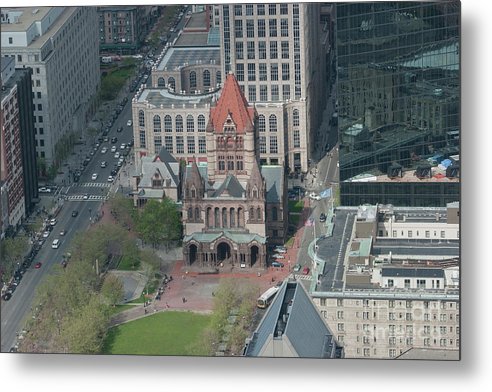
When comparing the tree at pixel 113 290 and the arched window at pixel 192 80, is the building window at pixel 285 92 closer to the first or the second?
the arched window at pixel 192 80

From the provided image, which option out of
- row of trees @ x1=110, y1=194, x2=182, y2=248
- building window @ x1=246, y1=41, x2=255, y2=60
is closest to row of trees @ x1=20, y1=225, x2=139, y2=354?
row of trees @ x1=110, y1=194, x2=182, y2=248

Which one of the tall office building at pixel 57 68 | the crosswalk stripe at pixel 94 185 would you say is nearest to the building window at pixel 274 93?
the tall office building at pixel 57 68

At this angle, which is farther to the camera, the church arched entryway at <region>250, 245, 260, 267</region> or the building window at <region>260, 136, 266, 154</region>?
the building window at <region>260, 136, 266, 154</region>

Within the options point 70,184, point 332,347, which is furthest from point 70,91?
point 332,347

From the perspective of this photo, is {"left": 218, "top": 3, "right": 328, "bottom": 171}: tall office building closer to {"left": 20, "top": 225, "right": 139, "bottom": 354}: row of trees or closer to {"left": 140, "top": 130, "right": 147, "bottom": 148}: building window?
{"left": 140, "top": 130, "right": 147, "bottom": 148}: building window

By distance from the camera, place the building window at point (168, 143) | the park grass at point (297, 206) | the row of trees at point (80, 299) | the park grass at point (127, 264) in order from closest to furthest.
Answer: the row of trees at point (80, 299) < the park grass at point (127, 264) < the park grass at point (297, 206) < the building window at point (168, 143)

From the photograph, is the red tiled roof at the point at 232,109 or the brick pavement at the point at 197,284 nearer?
the brick pavement at the point at 197,284

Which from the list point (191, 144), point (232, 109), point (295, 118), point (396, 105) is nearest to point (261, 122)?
point (295, 118)
